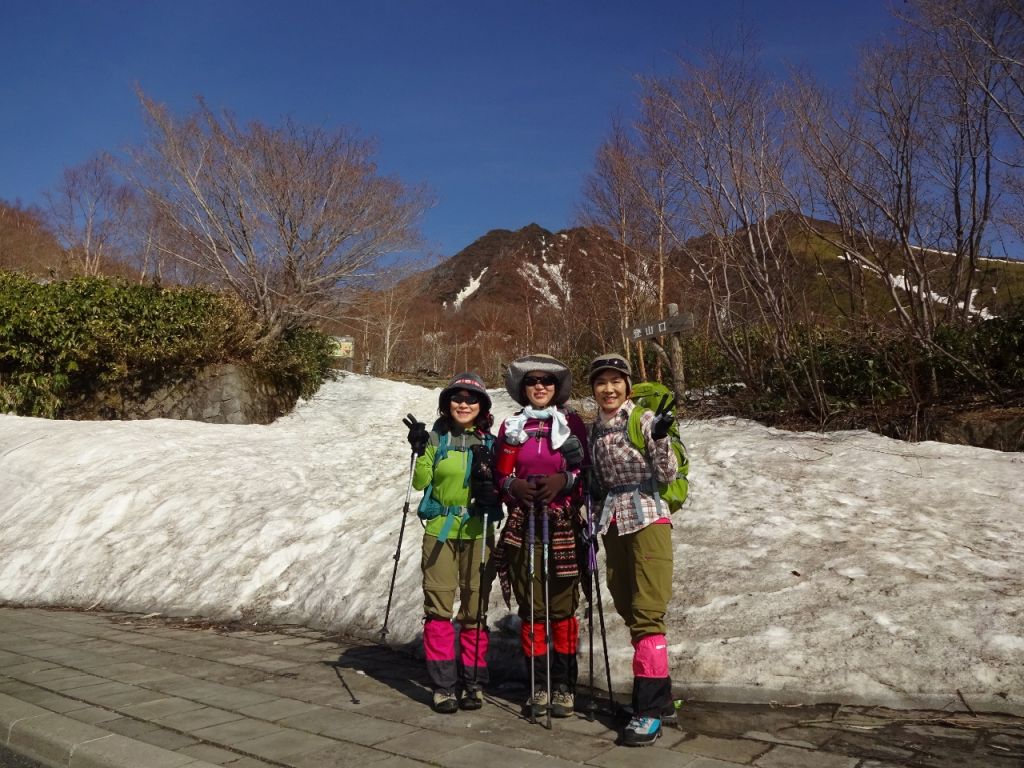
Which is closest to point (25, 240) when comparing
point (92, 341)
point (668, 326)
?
point (92, 341)

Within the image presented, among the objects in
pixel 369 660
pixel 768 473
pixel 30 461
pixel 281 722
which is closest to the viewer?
pixel 281 722

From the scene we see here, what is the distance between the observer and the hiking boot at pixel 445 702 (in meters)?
3.88

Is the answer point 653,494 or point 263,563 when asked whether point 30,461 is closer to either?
point 263,563

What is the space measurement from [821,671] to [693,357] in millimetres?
9049

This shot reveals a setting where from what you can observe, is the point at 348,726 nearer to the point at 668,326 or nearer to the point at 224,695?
the point at 224,695

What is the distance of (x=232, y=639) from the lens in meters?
5.68

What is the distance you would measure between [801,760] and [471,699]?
174cm

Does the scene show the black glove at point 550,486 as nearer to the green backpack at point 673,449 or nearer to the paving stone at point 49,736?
the green backpack at point 673,449

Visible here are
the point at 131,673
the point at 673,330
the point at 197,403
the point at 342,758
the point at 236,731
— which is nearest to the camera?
the point at 342,758

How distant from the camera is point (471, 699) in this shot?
399 centimetres

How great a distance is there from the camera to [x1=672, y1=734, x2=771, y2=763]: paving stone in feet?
10.4

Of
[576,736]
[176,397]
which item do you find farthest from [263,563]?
[176,397]

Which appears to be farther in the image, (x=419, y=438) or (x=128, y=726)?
(x=419, y=438)

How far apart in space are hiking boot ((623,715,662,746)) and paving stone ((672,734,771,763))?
113 millimetres
